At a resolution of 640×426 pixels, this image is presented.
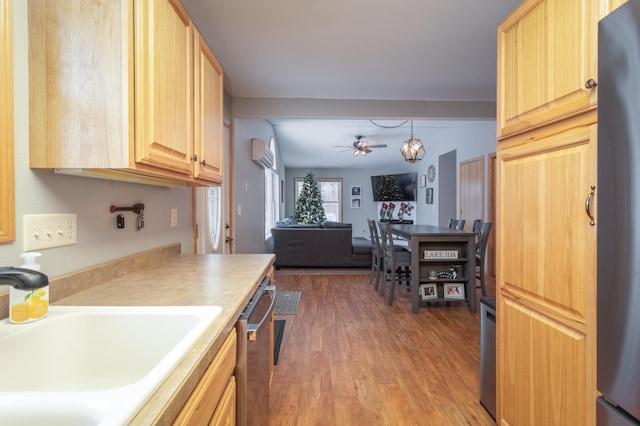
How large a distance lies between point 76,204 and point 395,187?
9039 millimetres

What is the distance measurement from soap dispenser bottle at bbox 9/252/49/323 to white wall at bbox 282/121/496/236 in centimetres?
546

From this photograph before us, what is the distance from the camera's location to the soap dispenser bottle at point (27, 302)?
0.85 meters

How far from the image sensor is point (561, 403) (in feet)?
3.71

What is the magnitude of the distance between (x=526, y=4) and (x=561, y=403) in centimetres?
153

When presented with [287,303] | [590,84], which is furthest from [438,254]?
[590,84]

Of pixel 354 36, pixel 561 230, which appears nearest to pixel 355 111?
pixel 354 36

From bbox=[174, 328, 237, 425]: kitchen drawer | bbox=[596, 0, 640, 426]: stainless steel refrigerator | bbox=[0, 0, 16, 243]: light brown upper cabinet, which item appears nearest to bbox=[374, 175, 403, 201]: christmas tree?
bbox=[596, 0, 640, 426]: stainless steel refrigerator

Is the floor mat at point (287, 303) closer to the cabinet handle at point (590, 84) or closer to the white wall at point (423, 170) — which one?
the cabinet handle at point (590, 84)

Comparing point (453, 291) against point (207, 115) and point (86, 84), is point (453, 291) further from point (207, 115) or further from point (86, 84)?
point (86, 84)

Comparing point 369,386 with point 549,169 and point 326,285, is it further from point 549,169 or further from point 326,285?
point 326,285

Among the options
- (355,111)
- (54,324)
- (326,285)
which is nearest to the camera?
(54,324)

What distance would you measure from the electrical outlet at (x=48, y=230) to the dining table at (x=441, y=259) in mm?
2840

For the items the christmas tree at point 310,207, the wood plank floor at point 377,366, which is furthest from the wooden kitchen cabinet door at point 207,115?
the christmas tree at point 310,207

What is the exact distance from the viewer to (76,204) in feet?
3.83
